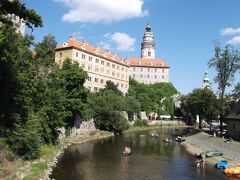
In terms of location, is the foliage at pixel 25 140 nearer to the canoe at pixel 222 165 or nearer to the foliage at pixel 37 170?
the foliage at pixel 37 170

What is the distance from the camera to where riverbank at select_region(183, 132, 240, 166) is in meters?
40.6

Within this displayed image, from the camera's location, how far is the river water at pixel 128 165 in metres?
32.6

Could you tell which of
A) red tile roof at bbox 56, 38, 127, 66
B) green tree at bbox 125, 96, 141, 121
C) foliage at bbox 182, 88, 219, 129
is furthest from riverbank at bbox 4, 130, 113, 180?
red tile roof at bbox 56, 38, 127, 66

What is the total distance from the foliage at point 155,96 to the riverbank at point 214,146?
1761 inches

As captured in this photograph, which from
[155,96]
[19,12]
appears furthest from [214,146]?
[155,96]

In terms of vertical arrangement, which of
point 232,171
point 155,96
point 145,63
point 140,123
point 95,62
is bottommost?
point 232,171

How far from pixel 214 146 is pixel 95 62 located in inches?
2123

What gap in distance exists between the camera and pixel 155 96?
11562cm

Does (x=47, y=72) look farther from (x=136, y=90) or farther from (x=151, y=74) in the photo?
(x=151, y=74)

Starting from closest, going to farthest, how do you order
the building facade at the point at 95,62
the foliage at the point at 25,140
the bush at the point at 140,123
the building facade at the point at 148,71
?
the foliage at the point at 25,140 < the building facade at the point at 95,62 < the bush at the point at 140,123 < the building facade at the point at 148,71

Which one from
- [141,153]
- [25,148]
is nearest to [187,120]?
[141,153]

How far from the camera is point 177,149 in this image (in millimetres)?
53469

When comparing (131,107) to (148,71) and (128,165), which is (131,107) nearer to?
(128,165)

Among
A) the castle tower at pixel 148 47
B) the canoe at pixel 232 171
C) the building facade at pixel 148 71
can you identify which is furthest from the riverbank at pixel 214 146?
the castle tower at pixel 148 47
